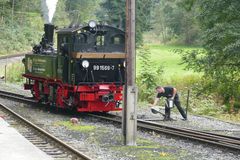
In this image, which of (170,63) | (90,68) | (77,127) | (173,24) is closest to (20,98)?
(90,68)

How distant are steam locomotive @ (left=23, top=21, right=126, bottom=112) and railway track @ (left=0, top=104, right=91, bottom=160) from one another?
2.32m

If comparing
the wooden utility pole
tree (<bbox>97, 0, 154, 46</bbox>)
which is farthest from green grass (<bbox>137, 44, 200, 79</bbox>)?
the wooden utility pole

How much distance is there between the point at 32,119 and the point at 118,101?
3.12 m

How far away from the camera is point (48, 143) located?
1219 centimetres

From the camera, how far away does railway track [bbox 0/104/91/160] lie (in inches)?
414

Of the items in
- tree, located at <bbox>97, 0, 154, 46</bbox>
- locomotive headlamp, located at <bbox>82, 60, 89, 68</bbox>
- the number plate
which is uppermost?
tree, located at <bbox>97, 0, 154, 46</bbox>

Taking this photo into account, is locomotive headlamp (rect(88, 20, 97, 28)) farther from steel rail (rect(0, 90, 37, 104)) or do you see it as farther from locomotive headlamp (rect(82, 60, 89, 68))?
steel rail (rect(0, 90, 37, 104))

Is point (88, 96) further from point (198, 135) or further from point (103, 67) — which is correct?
point (198, 135)

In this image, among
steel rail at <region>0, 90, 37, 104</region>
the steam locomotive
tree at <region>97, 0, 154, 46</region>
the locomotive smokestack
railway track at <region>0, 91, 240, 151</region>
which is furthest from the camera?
tree at <region>97, 0, 154, 46</region>

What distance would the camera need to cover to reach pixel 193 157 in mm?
10672

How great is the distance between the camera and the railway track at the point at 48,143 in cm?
1052

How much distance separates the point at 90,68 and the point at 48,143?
5567mm

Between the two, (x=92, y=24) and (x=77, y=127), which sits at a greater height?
(x=92, y=24)

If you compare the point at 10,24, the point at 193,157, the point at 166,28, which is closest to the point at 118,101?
the point at 193,157
